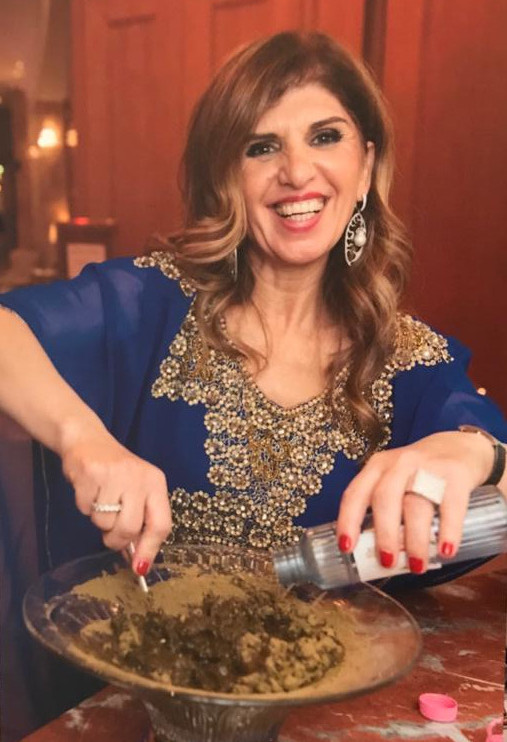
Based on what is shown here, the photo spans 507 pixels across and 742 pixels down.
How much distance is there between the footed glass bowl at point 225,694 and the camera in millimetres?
430

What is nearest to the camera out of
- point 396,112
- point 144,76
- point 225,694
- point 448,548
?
point 225,694

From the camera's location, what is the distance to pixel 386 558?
20.7 inches

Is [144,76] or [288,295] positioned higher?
[144,76]

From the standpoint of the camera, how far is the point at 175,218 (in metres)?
0.84

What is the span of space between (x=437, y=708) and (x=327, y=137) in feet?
1.73

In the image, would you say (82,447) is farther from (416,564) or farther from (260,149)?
(260,149)

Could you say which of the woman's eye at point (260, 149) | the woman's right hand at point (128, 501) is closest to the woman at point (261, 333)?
the woman's eye at point (260, 149)

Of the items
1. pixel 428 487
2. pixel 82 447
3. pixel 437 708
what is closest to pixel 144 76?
pixel 82 447

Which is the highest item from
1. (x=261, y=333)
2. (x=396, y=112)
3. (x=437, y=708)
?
(x=396, y=112)

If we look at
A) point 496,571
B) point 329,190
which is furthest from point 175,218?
point 496,571

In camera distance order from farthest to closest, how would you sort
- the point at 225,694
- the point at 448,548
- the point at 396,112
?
the point at 396,112
the point at 448,548
the point at 225,694

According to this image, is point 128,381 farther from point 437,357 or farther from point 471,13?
point 471,13

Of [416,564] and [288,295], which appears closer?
[416,564]

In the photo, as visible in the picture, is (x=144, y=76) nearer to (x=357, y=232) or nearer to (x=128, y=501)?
(x=357, y=232)
